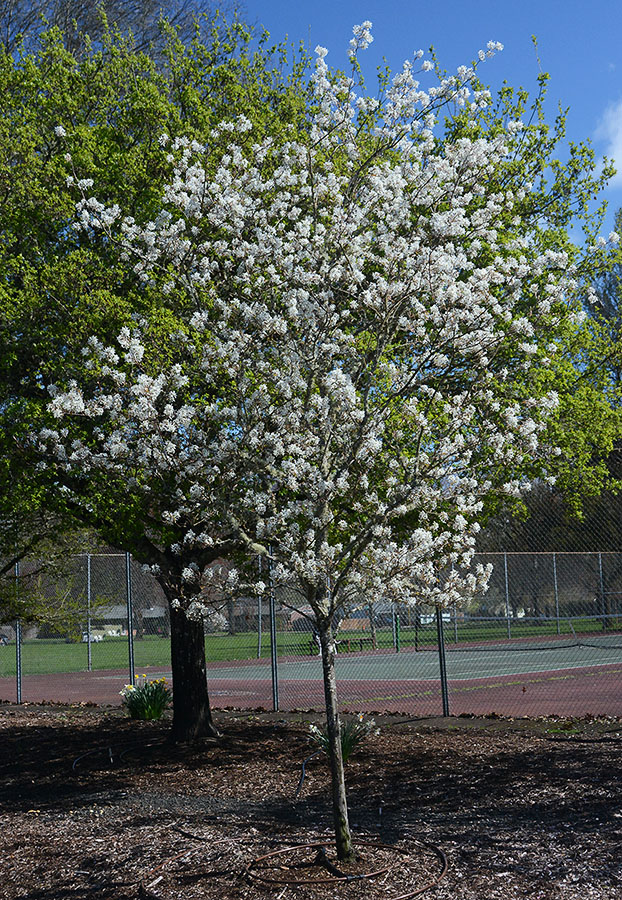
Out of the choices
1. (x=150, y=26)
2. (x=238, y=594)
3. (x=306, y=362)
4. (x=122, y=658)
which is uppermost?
(x=150, y=26)

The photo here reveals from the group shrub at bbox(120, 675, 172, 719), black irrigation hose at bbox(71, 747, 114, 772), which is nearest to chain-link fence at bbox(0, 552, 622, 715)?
shrub at bbox(120, 675, 172, 719)

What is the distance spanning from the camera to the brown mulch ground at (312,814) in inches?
216

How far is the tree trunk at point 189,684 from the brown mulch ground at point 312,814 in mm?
290

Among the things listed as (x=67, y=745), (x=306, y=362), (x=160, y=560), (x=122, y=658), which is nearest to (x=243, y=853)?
(x=306, y=362)

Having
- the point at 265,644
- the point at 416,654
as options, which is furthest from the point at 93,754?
the point at 265,644

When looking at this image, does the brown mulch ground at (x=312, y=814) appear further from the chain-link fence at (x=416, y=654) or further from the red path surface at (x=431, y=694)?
the red path surface at (x=431, y=694)

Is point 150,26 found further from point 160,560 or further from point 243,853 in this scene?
point 243,853

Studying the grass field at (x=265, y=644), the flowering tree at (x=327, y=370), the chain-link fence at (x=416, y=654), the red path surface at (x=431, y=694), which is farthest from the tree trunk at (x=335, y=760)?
the grass field at (x=265, y=644)

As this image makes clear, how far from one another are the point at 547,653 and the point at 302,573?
72.5ft

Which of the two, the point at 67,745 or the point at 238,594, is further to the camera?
the point at 67,745

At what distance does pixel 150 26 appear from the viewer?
15.9 meters

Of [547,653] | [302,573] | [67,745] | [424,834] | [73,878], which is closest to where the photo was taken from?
[302,573]

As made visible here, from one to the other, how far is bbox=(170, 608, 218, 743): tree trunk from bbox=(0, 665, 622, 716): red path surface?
3698 mm

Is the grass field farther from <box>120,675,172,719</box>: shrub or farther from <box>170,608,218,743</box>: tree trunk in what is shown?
<box>170,608,218,743</box>: tree trunk
